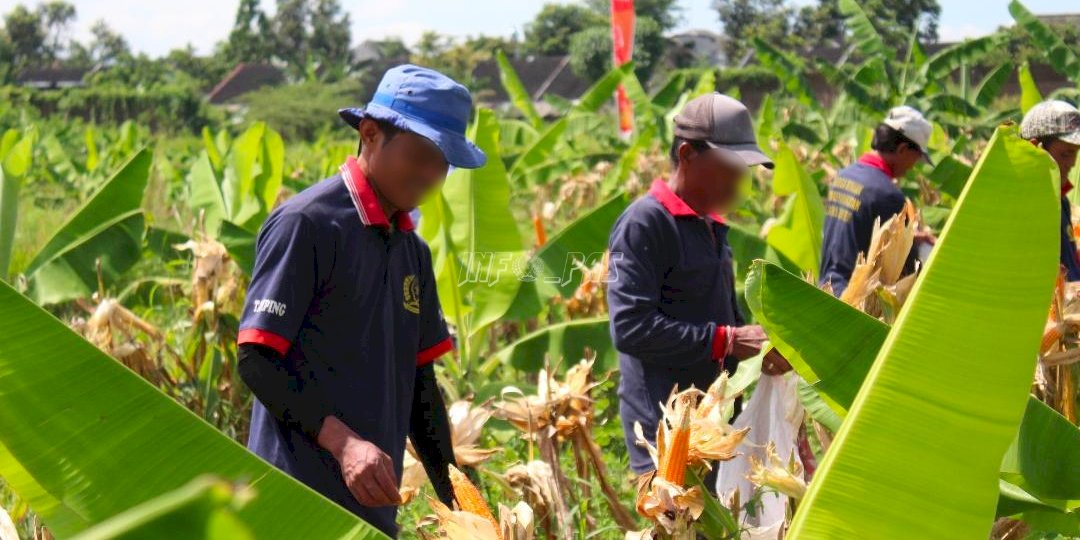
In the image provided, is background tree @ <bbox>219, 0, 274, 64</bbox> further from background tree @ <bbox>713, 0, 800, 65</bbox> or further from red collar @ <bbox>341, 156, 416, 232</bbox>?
red collar @ <bbox>341, 156, 416, 232</bbox>

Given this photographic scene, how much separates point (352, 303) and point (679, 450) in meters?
0.98

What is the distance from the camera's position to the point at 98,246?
5.81 m

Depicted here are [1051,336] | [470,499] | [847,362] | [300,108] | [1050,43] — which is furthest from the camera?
[300,108]

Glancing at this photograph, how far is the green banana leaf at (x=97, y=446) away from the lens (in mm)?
1512

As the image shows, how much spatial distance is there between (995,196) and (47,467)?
1.26 m

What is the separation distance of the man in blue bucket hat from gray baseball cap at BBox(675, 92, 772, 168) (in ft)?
2.55

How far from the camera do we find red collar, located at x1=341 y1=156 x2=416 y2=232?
2.92 meters

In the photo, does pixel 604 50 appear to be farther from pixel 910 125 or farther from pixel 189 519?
pixel 189 519

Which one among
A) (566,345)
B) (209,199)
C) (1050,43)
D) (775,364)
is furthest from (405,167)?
(1050,43)

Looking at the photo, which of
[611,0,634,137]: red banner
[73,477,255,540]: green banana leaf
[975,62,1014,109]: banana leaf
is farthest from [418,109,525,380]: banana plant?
[611,0,634,137]: red banner

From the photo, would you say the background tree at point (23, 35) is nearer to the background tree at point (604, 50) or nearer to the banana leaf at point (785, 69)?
the background tree at point (604, 50)

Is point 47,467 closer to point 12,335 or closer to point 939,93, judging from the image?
point 12,335

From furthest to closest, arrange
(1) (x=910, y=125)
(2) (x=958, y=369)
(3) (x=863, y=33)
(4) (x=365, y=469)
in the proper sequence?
(3) (x=863, y=33), (1) (x=910, y=125), (4) (x=365, y=469), (2) (x=958, y=369)

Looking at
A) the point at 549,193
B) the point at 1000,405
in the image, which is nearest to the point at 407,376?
the point at 1000,405
